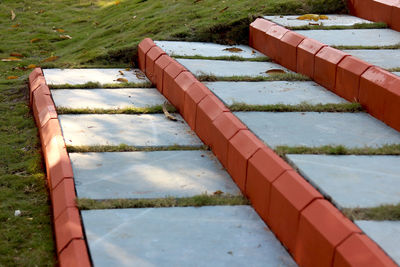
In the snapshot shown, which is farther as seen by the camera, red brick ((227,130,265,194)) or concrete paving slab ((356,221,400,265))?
red brick ((227,130,265,194))

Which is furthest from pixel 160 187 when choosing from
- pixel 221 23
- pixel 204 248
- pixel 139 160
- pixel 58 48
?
pixel 58 48

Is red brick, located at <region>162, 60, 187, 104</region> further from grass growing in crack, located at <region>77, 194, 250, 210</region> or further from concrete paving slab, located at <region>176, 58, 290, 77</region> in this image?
grass growing in crack, located at <region>77, 194, 250, 210</region>

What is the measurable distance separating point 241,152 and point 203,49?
11.1 ft

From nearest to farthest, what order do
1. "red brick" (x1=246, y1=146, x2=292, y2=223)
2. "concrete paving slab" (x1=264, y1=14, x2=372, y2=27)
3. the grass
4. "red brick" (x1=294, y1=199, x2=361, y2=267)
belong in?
1. "red brick" (x1=294, y1=199, x2=361, y2=267)
2. "red brick" (x1=246, y1=146, x2=292, y2=223)
3. the grass
4. "concrete paving slab" (x1=264, y1=14, x2=372, y2=27)

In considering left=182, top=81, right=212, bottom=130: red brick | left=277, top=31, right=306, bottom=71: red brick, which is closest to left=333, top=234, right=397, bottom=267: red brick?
Result: left=182, top=81, right=212, bottom=130: red brick

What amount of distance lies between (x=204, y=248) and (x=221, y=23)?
4.87 m

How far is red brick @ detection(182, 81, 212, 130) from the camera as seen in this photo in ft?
17.7

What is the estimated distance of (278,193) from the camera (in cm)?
367

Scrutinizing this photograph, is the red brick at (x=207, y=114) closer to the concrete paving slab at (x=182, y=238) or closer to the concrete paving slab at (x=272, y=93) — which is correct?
the concrete paving slab at (x=272, y=93)

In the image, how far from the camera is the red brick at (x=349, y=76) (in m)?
5.26

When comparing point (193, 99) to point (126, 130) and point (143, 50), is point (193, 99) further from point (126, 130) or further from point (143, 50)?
point (143, 50)

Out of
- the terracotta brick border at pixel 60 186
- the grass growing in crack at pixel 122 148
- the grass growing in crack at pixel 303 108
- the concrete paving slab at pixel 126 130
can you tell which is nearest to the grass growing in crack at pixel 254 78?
the concrete paving slab at pixel 126 130

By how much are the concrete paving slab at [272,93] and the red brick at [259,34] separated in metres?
1.45

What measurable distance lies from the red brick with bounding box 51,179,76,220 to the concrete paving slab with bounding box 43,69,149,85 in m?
2.63
